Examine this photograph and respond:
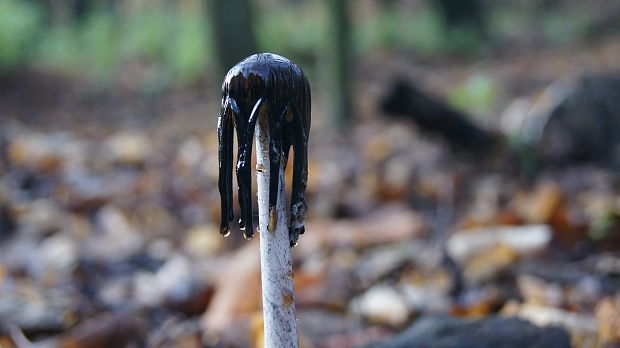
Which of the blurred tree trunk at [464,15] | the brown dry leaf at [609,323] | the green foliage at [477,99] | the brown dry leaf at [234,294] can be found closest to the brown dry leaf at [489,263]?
the brown dry leaf at [609,323]

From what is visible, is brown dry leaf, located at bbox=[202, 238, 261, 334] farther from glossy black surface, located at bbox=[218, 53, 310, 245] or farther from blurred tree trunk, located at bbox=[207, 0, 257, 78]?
blurred tree trunk, located at bbox=[207, 0, 257, 78]

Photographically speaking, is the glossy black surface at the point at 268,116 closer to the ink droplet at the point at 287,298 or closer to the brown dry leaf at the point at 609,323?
the ink droplet at the point at 287,298

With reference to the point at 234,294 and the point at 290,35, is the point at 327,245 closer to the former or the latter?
the point at 234,294

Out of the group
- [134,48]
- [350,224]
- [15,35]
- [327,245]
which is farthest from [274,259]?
[134,48]

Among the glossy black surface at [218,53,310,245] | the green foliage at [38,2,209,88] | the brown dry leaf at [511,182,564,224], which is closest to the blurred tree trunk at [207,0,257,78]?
the green foliage at [38,2,209,88]

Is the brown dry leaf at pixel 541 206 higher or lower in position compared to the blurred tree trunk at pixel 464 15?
lower

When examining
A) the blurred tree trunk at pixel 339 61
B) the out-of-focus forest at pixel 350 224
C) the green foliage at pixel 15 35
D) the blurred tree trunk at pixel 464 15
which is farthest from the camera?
the blurred tree trunk at pixel 464 15
